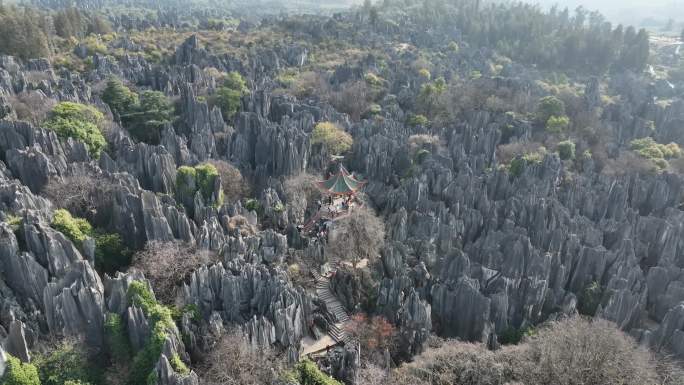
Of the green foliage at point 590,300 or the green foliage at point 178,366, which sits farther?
the green foliage at point 590,300

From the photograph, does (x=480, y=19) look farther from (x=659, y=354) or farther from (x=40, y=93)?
(x=659, y=354)

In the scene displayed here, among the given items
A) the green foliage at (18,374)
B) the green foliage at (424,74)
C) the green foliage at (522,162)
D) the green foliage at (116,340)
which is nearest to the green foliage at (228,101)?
the green foliage at (424,74)

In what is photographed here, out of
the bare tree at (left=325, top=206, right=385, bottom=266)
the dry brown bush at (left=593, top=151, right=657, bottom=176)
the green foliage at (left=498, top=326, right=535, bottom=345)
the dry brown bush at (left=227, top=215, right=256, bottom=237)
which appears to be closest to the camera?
the green foliage at (left=498, top=326, right=535, bottom=345)

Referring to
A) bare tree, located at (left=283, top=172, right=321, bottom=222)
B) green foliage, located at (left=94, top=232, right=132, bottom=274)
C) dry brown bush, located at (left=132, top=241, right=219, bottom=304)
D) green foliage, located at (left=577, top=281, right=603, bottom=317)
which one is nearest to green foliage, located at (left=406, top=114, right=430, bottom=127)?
bare tree, located at (left=283, top=172, right=321, bottom=222)

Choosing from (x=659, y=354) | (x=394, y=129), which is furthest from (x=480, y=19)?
(x=659, y=354)

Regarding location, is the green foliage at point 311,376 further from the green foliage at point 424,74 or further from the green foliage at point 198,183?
the green foliage at point 424,74

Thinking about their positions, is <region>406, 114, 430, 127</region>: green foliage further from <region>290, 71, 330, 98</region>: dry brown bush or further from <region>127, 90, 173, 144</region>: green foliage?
<region>127, 90, 173, 144</region>: green foliage
